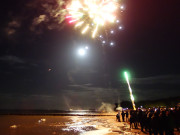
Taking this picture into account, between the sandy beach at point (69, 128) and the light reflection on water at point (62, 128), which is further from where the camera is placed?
the light reflection on water at point (62, 128)

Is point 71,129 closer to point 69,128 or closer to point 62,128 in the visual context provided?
point 69,128

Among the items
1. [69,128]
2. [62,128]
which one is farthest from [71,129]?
[62,128]

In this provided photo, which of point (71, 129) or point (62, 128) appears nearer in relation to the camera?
point (71, 129)

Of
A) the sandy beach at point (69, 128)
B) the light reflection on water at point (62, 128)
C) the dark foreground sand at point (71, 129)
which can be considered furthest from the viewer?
the light reflection on water at point (62, 128)

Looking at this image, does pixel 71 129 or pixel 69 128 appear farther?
pixel 69 128

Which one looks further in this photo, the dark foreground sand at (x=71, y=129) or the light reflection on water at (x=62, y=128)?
the light reflection on water at (x=62, y=128)

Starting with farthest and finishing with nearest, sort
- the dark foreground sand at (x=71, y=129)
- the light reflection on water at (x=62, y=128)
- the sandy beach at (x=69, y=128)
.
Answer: the light reflection on water at (x=62, y=128), the sandy beach at (x=69, y=128), the dark foreground sand at (x=71, y=129)

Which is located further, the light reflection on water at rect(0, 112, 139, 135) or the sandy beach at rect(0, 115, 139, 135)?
the light reflection on water at rect(0, 112, 139, 135)

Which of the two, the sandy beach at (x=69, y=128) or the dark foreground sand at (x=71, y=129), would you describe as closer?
the dark foreground sand at (x=71, y=129)

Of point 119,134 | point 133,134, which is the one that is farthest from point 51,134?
point 133,134

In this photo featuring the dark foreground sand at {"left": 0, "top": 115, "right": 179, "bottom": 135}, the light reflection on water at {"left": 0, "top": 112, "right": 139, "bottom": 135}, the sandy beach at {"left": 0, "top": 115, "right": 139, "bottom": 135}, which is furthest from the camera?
the light reflection on water at {"left": 0, "top": 112, "right": 139, "bottom": 135}

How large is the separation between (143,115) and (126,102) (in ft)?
454

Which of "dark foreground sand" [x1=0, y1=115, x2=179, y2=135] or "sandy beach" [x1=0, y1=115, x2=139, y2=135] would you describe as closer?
"dark foreground sand" [x1=0, y1=115, x2=179, y2=135]

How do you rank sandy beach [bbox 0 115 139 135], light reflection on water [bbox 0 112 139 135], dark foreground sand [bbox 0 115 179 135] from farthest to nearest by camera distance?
light reflection on water [bbox 0 112 139 135] → sandy beach [bbox 0 115 139 135] → dark foreground sand [bbox 0 115 179 135]
